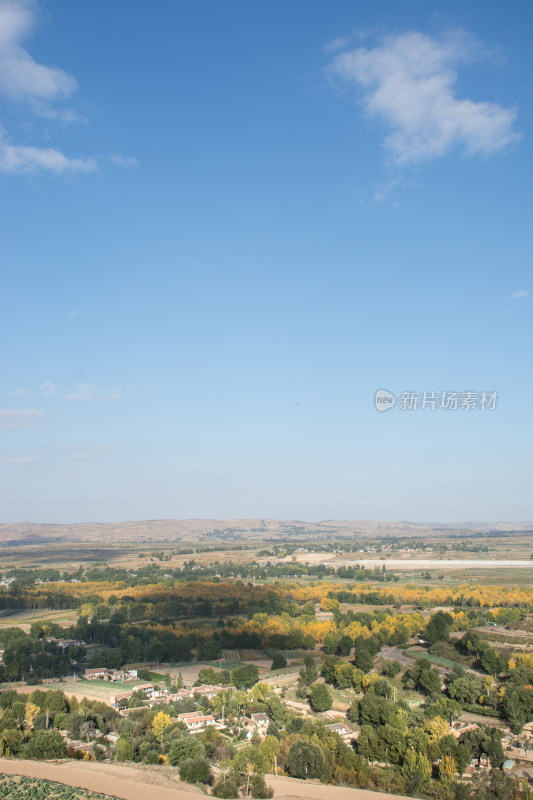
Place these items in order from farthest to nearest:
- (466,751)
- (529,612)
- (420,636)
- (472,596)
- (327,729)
→ (472,596)
(529,612)
(420,636)
(327,729)
(466,751)

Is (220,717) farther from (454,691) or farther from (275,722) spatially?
(454,691)

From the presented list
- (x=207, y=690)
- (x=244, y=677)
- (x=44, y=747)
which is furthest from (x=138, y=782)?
(x=244, y=677)

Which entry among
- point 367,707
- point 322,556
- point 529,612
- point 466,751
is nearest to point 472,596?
point 529,612

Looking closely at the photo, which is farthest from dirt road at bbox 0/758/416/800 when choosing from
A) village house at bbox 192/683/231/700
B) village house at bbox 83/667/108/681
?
village house at bbox 83/667/108/681

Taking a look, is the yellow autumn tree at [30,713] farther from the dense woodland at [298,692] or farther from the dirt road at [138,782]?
the dirt road at [138,782]

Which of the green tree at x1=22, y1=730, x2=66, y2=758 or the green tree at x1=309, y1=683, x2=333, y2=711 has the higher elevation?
the green tree at x1=22, y1=730, x2=66, y2=758

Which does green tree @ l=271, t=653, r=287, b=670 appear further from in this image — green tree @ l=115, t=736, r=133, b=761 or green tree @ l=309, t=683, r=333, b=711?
green tree @ l=115, t=736, r=133, b=761

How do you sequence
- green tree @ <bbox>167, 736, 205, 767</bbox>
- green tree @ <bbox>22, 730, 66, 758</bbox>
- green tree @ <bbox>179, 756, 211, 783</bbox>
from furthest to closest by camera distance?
green tree @ <bbox>22, 730, 66, 758</bbox> → green tree @ <bbox>167, 736, 205, 767</bbox> → green tree @ <bbox>179, 756, 211, 783</bbox>

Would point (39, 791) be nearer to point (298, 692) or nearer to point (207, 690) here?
point (207, 690)

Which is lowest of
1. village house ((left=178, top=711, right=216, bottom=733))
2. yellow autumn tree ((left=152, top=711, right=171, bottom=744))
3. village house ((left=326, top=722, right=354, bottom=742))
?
village house ((left=178, top=711, right=216, bottom=733))

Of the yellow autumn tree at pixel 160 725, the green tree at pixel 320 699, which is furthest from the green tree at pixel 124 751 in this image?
the green tree at pixel 320 699

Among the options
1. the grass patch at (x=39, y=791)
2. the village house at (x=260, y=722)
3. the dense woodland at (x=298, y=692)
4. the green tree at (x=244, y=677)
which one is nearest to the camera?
the grass patch at (x=39, y=791)
